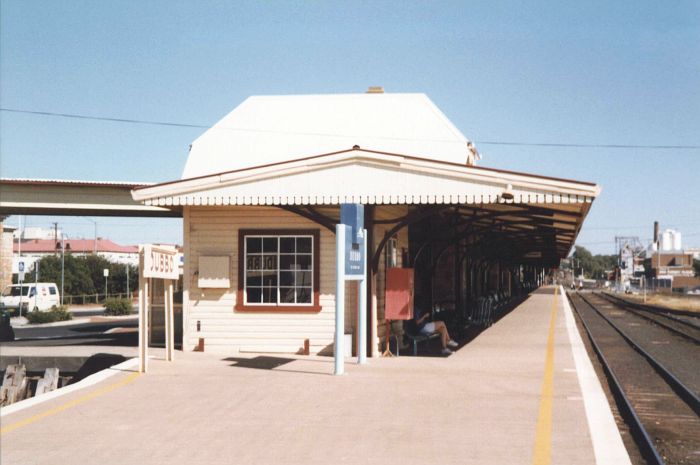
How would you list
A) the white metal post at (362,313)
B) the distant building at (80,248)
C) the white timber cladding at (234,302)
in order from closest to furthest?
the white metal post at (362,313) → the white timber cladding at (234,302) → the distant building at (80,248)

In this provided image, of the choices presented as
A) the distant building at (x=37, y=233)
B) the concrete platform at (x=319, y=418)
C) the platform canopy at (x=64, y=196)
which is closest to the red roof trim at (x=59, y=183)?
the platform canopy at (x=64, y=196)

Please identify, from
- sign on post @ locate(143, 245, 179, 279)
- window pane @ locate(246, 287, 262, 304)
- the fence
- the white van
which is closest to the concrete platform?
sign on post @ locate(143, 245, 179, 279)

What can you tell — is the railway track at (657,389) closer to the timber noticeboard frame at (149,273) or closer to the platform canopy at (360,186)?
the platform canopy at (360,186)

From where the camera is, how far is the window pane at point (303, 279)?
13375mm

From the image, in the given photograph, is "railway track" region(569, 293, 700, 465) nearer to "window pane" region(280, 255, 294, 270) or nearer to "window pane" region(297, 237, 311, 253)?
"window pane" region(297, 237, 311, 253)

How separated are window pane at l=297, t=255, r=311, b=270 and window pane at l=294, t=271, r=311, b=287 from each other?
0.08 metres

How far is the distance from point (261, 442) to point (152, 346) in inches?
339

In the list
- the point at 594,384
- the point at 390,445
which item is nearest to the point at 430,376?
the point at 594,384

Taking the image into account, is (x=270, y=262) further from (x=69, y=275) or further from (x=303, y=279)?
(x=69, y=275)

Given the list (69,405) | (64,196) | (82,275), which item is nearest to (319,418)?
(69,405)

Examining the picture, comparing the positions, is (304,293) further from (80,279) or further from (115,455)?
(80,279)

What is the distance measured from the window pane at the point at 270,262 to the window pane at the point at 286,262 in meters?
0.12

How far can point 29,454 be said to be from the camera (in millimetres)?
6191

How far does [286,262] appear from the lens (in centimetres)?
1339
